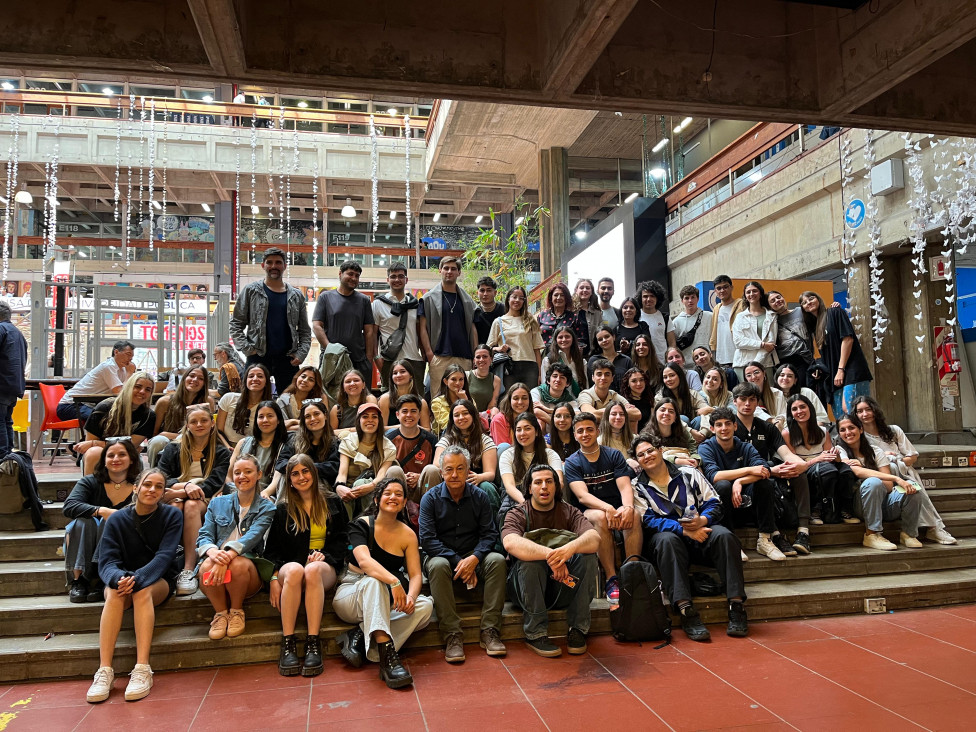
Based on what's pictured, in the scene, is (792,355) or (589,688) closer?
(589,688)

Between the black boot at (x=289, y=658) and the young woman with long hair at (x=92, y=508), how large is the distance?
1.37 m

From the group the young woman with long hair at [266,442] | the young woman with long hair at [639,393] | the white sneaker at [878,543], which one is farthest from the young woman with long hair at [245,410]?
the white sneaker at [878,543]

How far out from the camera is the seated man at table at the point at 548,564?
4168mm

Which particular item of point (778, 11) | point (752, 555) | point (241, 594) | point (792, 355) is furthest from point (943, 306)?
point (241, 594)

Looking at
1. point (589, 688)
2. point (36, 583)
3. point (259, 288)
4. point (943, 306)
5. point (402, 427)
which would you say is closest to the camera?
point (589, 688)

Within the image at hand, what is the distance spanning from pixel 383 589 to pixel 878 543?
4104 millimetres

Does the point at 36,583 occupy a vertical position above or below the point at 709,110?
below

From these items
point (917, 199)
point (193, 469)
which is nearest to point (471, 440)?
point (193, 469)

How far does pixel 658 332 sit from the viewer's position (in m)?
7.21

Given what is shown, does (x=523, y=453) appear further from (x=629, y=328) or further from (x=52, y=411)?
(x=52, y=411)

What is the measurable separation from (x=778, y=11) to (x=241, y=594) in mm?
4950

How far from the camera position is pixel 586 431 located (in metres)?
4.82

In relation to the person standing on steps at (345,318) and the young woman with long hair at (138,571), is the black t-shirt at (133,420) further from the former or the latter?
the person standing on steps at (345,318)

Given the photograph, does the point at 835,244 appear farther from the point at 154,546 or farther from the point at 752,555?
the point at 154,546
